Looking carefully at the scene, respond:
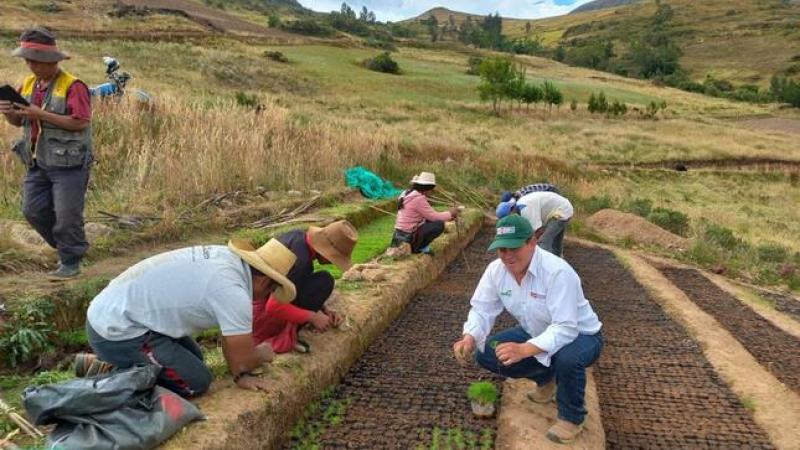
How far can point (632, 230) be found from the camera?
12.6 meters

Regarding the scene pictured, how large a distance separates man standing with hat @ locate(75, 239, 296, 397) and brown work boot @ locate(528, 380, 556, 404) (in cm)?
178

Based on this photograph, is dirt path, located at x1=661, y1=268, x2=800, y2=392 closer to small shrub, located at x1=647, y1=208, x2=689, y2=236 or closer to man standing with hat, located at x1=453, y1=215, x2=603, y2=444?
man standing with hat, located at x1=453, y1=215, x2=603, y2=444

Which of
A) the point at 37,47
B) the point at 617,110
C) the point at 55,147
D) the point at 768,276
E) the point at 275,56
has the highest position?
the point at 37,47

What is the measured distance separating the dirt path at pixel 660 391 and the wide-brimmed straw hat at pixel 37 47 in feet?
15.0

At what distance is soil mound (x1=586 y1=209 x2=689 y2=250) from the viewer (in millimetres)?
12172

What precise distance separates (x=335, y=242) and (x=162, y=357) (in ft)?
4.38

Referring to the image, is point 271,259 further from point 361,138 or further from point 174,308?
point 361,138

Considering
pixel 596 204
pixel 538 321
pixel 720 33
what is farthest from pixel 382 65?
pixel 720 33

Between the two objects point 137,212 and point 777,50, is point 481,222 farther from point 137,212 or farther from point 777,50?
point 777,50

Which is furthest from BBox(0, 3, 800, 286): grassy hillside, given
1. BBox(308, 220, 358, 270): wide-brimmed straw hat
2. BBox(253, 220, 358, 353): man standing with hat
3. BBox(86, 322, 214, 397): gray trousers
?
BBox(86, 322, 214, 397): gray trousers

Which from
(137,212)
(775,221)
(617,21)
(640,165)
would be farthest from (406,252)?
(617,21)

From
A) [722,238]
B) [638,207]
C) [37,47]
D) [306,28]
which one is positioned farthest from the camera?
[306,28]

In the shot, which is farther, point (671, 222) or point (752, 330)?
point (671, 222)

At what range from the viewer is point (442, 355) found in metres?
5.11
